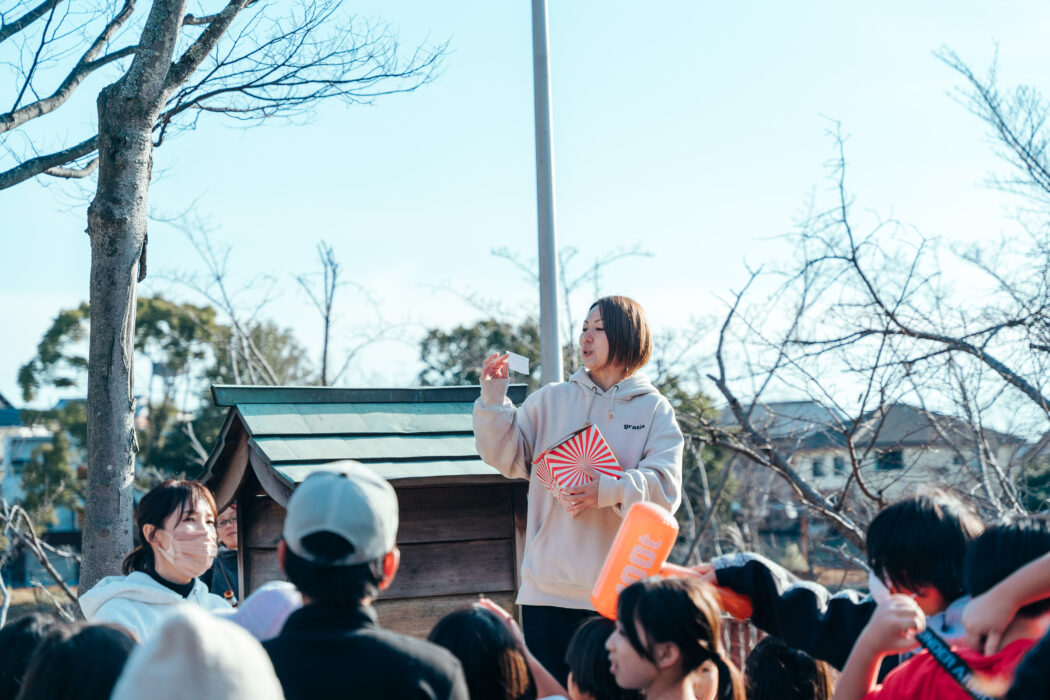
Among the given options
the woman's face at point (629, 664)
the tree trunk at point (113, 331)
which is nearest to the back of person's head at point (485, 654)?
the woman's face at point (629, 664)

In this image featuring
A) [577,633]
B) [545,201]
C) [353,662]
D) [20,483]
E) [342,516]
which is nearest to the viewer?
[353,662]

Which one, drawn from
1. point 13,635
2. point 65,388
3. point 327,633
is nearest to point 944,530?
point 327,633

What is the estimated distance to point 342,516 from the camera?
1.81 meters

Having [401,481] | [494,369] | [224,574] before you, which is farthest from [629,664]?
[224,574]

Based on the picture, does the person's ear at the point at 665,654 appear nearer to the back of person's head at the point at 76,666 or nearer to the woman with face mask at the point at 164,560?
the back of person's head at the point at 76,666

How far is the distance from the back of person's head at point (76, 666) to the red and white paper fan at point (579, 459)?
1.57 m

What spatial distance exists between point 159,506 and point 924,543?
2178 mm

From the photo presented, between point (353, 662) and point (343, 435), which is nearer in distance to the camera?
point (353, 662)

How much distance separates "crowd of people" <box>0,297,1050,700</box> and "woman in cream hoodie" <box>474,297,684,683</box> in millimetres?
10

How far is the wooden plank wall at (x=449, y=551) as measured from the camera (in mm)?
4152

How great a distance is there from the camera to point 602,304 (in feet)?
11.1

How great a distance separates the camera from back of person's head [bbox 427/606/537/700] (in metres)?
2.13

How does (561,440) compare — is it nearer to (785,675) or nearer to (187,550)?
(785,675)

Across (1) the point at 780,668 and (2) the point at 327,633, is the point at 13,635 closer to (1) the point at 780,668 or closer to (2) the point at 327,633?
(2) the point at 327,633
